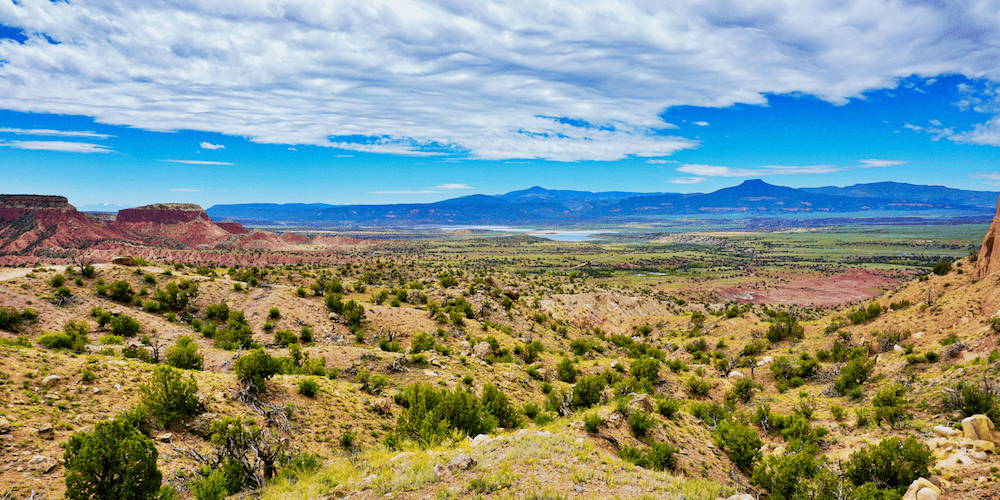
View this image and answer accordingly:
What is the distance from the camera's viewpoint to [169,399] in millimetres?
13680

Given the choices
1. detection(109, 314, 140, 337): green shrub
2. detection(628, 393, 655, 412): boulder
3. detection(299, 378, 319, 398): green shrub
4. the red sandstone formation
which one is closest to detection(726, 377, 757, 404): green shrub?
detection(628, 393, 655, 412): boulder

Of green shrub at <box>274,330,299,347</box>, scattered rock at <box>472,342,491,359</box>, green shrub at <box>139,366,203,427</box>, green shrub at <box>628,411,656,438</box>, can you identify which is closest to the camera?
green shrub at <box>139,366,203,427</box>

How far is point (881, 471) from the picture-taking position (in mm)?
13508

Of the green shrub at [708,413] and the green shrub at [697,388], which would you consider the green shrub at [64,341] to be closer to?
the green shrub at [708,413]

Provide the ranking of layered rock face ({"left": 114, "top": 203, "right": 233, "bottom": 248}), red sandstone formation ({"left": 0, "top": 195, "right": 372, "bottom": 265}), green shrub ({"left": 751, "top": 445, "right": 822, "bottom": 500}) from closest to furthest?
green shrub ({"left": 751, "top": 445, "right": 822, "bottom": 500})
red sandstone formation ({"left": 0, "top": 195, "right": 372, "bottom": 265})
layered rock face ({"left": 114, "top": 203, "right": 233, "bottom": 248})

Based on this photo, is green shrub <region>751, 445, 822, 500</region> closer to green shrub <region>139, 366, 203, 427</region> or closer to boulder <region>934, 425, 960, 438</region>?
boulder <region>934, 425, 960, 438</region>

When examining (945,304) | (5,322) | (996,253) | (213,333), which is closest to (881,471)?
(945,304)

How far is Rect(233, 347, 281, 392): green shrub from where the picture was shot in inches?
646

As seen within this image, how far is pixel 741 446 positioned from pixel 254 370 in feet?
59.8

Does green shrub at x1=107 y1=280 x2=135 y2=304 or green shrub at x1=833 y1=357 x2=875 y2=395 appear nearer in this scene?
green shrub at x1=833 y1=357 x2=875 y2=395

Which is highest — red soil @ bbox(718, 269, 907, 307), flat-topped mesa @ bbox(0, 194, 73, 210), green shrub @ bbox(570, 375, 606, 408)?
flat-topped mesa @ bbox(0, 194, 73, 210)

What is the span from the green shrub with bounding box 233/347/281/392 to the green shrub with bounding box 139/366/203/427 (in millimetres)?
2028

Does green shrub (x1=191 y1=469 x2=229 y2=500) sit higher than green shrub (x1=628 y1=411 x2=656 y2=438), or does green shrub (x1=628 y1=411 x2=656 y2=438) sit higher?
green shrub (x1=191 y1=469 x2=229 y2=500)

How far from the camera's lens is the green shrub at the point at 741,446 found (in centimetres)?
1579
